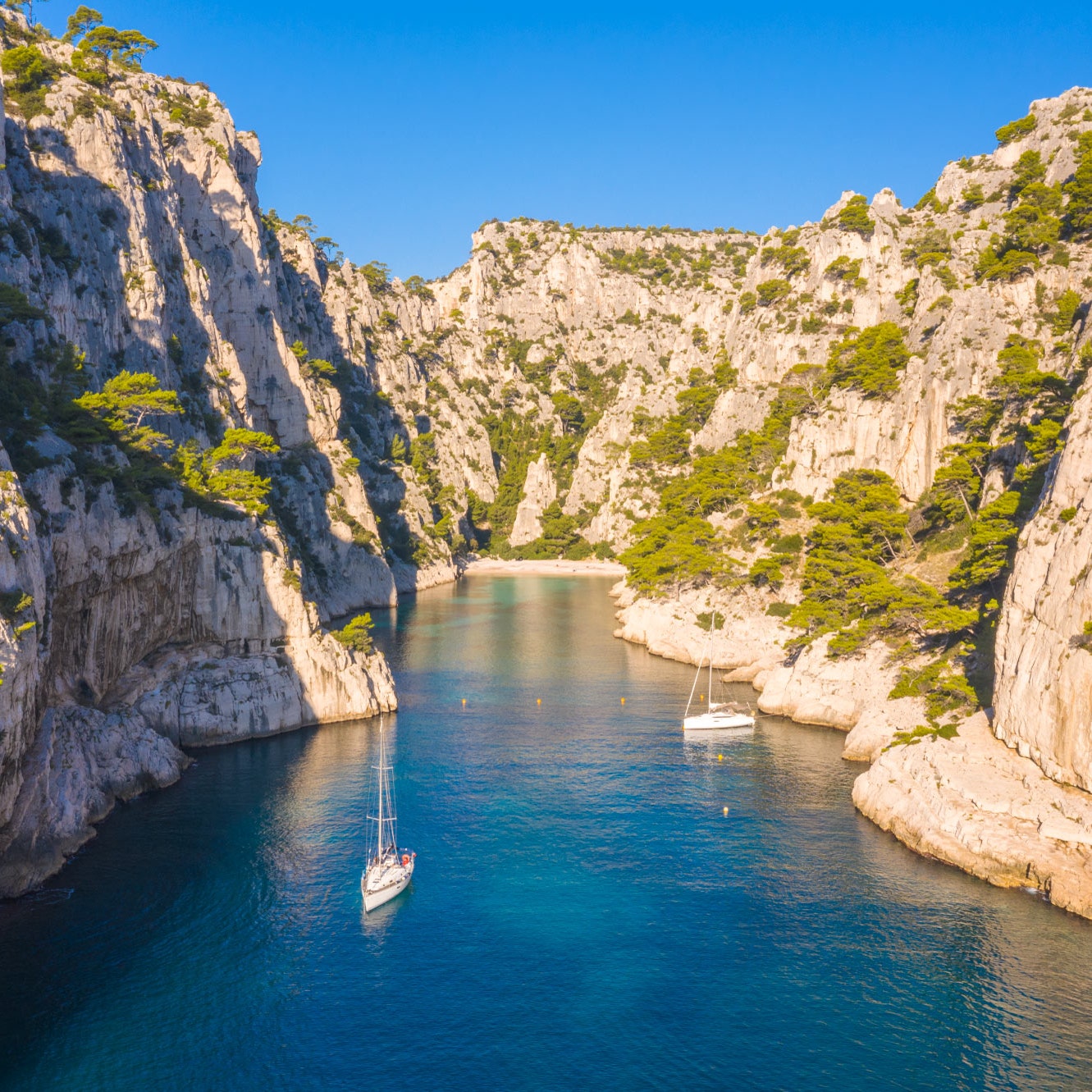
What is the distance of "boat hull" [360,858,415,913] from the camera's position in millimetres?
39219

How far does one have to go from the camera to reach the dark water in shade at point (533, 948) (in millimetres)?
29328

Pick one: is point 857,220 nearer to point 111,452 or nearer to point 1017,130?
point 1017,130

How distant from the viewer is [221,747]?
61.5m

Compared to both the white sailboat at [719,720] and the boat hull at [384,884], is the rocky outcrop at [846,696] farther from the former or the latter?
the boat hull at [384,884]

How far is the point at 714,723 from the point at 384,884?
34844 mm

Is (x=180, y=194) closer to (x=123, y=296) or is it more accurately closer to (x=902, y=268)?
(x=123, y=296)

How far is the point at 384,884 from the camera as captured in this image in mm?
39875

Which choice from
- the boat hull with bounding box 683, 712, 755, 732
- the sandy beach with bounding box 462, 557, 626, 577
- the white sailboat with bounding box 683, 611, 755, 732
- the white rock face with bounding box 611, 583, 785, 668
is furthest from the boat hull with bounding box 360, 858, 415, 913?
the sandy beach with bounding box 462, 557, 626, 577

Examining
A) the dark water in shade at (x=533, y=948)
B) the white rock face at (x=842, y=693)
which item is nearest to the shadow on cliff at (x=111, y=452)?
the dark water in shade at (x=533, y=948)

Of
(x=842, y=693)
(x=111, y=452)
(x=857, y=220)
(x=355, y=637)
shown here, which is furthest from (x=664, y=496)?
(x=111, y=452)

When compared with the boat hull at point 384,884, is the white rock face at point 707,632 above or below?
above

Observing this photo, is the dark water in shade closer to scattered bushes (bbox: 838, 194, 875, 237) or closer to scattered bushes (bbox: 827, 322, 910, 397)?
scattered bushes (bbox: 827, 322, 910, 397)

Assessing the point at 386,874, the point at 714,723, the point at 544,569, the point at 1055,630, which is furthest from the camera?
the point at 544,569

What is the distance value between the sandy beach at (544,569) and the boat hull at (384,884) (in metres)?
131
